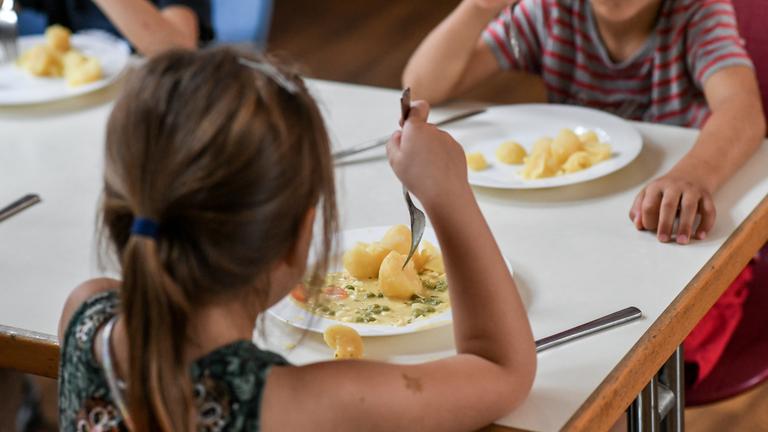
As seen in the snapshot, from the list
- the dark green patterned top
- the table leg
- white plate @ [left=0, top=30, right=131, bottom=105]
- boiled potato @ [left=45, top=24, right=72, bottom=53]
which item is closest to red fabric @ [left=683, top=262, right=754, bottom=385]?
the table leg

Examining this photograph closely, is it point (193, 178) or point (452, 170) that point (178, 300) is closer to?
point (193, 178)

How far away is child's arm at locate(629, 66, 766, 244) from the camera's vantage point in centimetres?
114

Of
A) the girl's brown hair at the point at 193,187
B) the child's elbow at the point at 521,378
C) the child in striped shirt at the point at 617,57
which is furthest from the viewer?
the child in striped shirt at the point at 617,57

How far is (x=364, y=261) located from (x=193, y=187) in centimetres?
39

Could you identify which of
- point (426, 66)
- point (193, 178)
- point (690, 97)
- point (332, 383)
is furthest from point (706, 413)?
point (193, 178)

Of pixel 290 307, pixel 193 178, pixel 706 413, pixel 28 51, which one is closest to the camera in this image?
pixel 193 178

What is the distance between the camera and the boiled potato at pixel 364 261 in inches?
42.6

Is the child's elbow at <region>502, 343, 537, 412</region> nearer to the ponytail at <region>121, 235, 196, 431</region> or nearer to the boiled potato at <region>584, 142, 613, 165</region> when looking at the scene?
the ponytail at <region>121, 235, 196, 431</region>

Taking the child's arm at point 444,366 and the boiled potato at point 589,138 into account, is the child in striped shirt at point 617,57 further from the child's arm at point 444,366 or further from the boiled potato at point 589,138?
the child's arm at point 444,366

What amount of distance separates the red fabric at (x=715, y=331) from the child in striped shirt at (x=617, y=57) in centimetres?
20

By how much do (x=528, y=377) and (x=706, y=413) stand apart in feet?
4.07

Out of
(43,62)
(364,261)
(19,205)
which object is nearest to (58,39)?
(43,62)

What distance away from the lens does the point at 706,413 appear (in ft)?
6.49

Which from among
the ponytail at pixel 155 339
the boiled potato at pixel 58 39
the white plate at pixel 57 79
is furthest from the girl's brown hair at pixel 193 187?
the boiled potato at pixel 58 39
